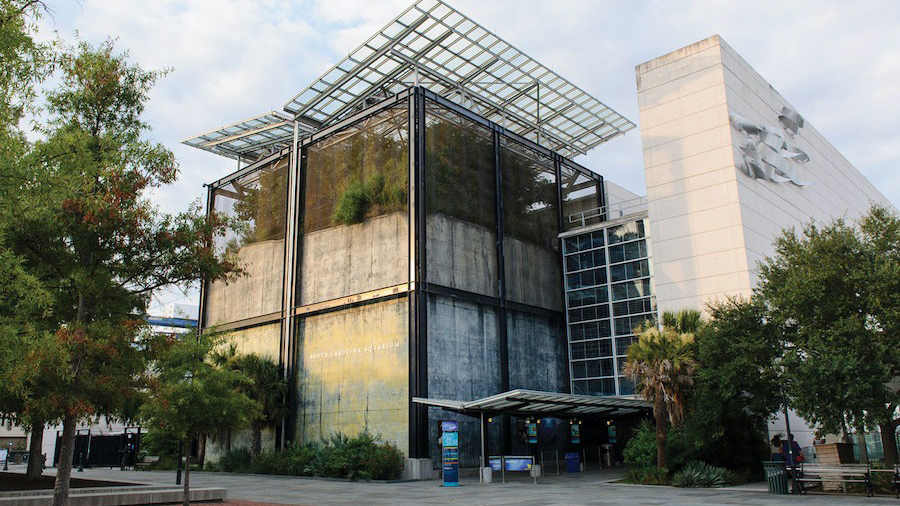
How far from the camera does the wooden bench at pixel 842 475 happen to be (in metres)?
19.9

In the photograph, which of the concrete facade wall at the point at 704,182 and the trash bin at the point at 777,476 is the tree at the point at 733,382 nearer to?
the trash bin at the point at 777,476

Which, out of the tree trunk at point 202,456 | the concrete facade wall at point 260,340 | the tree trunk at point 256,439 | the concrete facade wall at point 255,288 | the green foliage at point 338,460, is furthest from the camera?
the concrete facade wall at point 255,288

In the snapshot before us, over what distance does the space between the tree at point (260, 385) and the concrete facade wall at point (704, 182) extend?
2229 centimetres

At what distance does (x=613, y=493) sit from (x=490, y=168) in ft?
76.4

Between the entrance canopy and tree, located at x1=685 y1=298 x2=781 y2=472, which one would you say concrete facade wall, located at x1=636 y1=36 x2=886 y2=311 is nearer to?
the entrance canopy

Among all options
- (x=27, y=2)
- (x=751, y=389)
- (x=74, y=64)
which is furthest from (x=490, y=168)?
(x=27, y=2)

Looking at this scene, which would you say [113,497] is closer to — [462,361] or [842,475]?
[462,361]

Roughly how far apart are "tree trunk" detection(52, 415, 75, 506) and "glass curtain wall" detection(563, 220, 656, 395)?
30871 mm

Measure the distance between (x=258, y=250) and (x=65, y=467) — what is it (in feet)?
100

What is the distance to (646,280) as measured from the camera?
39594 mm

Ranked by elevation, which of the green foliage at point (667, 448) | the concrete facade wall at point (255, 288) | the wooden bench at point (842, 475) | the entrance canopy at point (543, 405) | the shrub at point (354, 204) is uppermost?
the shrub at point (354, 204)

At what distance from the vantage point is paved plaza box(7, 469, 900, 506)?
1892 cm

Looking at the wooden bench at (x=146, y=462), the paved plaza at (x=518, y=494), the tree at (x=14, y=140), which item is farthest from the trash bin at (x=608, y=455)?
the tree at (x=14, y=140)

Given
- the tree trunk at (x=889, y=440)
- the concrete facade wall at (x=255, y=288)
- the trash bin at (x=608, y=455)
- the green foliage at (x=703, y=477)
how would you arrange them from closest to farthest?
1. the tree trunk at (x=889, y=440)
2. the green foliage at (x=703, y=477)
3. the trash bin at (x=608, y=455)
4. the concrete facade wall at (x=255, y=288)
